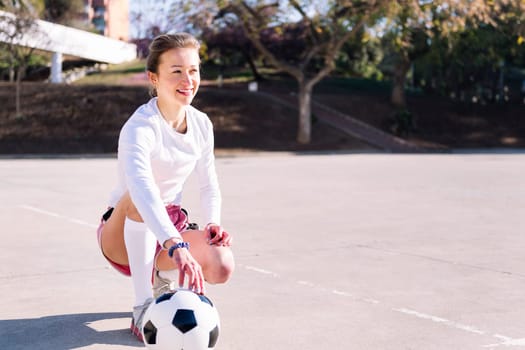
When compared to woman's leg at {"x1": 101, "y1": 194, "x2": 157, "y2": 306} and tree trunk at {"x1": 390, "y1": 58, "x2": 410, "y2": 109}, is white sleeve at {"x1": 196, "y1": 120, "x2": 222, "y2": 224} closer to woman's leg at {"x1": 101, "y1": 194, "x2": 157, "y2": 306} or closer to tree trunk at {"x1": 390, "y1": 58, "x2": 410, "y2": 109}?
woman's leg at {"x1": 101, "y1": 194, "x2": 157, "y2": 306}

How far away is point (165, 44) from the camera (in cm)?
481

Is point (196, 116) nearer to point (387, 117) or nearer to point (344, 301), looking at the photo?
point (344, 301)

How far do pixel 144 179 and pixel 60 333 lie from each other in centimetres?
132

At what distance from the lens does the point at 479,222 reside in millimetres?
11156

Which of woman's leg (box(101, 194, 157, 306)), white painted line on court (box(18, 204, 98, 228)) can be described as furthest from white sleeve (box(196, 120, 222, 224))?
white painted line on court (box(18, 204, 98, 228))

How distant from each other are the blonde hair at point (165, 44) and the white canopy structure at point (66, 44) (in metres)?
29.4

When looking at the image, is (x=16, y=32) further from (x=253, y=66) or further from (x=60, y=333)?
(x=60, y=333)

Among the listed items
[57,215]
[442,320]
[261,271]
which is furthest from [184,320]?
[57,215]

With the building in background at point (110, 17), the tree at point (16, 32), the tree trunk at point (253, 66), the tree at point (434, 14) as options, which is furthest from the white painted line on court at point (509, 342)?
the building in background at point (110, 17)

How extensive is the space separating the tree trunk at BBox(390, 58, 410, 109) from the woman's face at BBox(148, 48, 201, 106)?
3828cm

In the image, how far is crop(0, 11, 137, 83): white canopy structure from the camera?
3462 centimetres

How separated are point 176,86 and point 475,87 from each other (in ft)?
170

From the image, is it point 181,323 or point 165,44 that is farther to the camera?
point 165,44

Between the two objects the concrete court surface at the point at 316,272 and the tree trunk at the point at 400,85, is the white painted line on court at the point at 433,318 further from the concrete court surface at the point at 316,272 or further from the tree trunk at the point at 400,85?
the tree trunk at the point at 400,85
